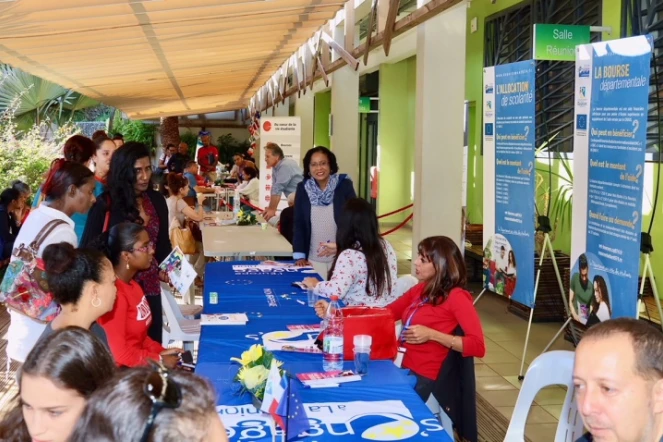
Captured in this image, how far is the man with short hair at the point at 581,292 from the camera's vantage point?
4754 mm

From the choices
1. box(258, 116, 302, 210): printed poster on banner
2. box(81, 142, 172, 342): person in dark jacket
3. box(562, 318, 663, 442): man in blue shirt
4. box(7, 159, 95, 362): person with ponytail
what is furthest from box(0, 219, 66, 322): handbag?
box(258, 116, 302, 210): printed poster on banner

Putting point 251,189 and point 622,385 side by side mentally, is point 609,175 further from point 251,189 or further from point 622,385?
point 251,189

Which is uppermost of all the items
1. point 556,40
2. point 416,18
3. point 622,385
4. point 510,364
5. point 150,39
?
point 150,39

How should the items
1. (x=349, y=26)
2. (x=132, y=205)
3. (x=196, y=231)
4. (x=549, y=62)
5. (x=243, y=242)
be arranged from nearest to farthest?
(x=132, y=205), (x=243, y=242), (x=349, y=26), (x=549, y=62), (x=196, y=231)

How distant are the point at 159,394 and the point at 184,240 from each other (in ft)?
26.3

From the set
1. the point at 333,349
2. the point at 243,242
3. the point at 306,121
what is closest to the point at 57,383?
the point at 333,349

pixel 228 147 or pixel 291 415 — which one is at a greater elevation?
pixel 228 147

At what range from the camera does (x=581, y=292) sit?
4836mm

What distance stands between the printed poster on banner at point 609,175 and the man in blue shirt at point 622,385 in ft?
7.80

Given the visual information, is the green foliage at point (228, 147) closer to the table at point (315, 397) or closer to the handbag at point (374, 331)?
the table at point (315, 397)

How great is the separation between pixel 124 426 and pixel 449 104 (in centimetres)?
599

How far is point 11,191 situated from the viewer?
8773mm

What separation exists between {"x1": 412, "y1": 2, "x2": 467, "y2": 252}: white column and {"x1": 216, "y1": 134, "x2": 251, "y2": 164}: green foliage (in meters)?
23.0

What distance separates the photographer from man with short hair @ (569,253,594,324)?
475 centimetres
